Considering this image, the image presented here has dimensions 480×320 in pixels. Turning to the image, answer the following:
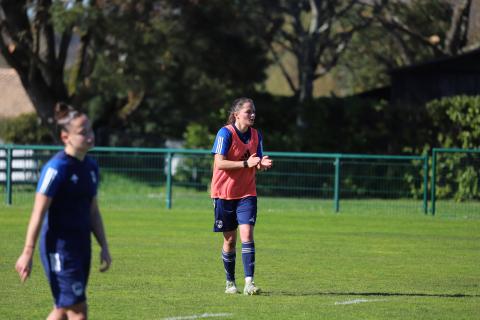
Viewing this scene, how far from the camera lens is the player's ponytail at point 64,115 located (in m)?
6.68

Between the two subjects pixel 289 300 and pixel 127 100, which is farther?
pixel 127 100

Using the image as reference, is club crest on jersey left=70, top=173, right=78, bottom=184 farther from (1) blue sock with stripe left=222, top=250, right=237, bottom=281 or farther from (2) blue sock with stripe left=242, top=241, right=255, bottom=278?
(1) blue sock with stripe left=222, top=250, right=237, bottom=281

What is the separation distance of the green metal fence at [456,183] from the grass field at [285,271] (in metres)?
1.04

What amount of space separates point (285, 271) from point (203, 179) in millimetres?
12903

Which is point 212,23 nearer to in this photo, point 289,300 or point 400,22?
point 400,22

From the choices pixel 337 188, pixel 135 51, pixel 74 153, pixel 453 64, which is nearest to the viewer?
pixel 74 153

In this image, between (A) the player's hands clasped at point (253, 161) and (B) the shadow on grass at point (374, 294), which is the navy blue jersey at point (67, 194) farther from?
(B) the shadow on grass at point (374, 294)

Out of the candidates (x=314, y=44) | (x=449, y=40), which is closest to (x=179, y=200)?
(x=314, y=44)

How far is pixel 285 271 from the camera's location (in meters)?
12.9

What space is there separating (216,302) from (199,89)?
98.7ft

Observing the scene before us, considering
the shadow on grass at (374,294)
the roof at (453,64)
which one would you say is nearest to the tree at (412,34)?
the roof at (453,64)

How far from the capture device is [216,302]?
9.98m

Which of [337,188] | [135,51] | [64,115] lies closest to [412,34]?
[135,51]

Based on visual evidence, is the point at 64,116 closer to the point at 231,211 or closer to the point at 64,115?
the point at 64,115
